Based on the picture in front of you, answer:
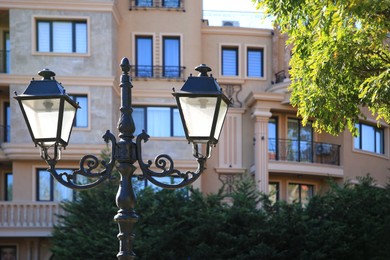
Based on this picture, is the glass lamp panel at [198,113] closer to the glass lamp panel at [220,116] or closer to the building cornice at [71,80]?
the glass lamp panel at [220,116]

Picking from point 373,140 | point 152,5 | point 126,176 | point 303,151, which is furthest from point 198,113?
point 373,140

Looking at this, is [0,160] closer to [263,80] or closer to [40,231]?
[40,231]

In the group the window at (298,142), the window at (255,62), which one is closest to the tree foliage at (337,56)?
the window at (298,142)

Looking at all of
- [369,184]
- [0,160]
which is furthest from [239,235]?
[0,160]

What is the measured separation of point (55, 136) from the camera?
31.1 ft

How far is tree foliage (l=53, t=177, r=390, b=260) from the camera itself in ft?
90.5

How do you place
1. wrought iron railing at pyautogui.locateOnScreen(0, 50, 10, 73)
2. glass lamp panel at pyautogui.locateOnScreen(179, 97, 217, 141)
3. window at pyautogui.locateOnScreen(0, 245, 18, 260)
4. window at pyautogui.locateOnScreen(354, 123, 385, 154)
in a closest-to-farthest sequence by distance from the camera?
1. glass lamp panel at pyautogui.locateOnScreen(179, 97, 217, 141)
2. wrought iron railing at pyautogui.locateOnScreen(0, 50, 10, 73)
3. window at pyautogui.locateOnScreen(0, 245, 18, 260)
4. window at pyautogui.locateOnScreen(354, 123, 385, 154)

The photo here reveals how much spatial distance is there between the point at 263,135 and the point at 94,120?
656cm

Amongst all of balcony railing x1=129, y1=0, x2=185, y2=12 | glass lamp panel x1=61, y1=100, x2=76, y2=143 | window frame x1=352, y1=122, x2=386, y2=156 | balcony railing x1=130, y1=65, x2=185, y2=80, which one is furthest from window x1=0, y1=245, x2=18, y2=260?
glass lamp panel x1=61, y1=100, x2=76, y2=143

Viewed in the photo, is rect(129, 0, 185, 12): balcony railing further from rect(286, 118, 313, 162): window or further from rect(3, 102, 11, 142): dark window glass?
rect(286, 118, 313, 162): window

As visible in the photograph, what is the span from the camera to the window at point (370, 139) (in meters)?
36.3

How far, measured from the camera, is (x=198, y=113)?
9273mm

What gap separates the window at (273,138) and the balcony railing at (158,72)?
165 inches

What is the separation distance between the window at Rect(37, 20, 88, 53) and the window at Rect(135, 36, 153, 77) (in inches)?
107
